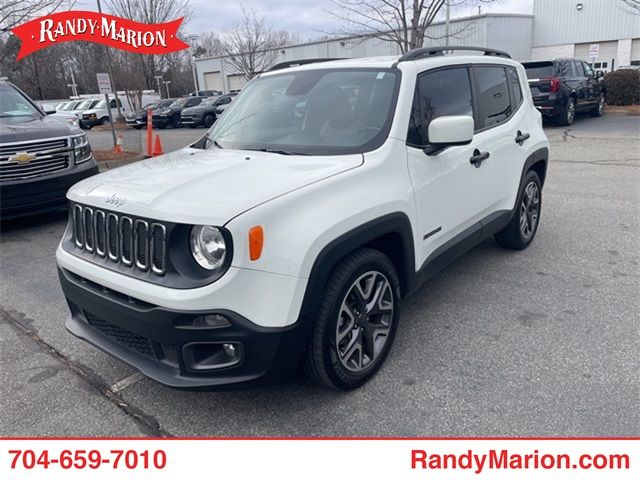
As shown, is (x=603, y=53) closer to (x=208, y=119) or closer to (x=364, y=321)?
(x=208, y=119)

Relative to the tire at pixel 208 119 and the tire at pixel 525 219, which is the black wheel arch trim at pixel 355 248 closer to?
the tire at pixel 525 219

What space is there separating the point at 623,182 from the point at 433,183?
5.96m

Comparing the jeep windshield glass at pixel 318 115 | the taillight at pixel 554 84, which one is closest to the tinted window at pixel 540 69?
the taillight at pixel 554 84

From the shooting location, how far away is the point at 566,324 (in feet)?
11.8

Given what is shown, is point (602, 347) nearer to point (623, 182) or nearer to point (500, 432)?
point (500, 432)

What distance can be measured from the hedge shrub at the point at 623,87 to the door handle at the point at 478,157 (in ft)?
64.9

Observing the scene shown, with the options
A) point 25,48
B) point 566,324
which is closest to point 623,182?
point 566,324

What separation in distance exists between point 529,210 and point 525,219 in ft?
0.40

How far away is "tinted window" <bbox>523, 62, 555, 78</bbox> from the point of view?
14195 millimetres

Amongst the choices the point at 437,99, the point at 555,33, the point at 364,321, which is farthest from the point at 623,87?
the point at 364,321

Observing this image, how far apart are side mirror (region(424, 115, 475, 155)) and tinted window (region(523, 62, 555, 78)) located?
12757mm

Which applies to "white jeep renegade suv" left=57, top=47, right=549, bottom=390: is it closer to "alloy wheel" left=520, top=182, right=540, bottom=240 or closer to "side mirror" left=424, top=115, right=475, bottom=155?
"side mirror" left=424, top=115, right=475, bottom=155

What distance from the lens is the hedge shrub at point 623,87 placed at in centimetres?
1977

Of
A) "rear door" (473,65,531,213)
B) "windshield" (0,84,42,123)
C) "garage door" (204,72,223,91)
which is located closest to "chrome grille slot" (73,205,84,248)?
"rear door" (473,65,531,213)
